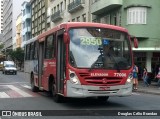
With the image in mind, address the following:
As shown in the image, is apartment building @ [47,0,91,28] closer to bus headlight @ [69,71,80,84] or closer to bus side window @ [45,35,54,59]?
bus side window @ [45,35,54,59]

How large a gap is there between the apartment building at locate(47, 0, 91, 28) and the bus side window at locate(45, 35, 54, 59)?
29449mm

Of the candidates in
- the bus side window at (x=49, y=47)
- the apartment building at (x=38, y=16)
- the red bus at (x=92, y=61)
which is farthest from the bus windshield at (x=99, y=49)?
the apartment building at (x=38, y=16)

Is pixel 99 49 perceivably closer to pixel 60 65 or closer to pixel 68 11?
pixel 60 65

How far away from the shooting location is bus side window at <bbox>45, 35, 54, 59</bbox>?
53.6 ft

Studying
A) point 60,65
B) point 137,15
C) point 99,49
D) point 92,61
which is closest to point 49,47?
point 60,65

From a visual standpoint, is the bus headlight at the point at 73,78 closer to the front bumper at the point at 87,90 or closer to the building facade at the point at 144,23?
the front bumper at the point at 87,90

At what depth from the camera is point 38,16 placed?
8331 centimetres

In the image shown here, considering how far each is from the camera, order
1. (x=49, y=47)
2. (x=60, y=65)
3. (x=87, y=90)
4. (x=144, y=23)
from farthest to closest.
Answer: (x=144, y=23), (x=49, y=47), (x=60, y=65), (x=87, y=90)

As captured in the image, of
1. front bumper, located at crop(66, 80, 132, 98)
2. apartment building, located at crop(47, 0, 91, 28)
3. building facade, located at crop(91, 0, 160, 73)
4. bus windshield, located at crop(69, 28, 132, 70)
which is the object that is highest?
apartment building, located at crop(47, 0, 91, 28)

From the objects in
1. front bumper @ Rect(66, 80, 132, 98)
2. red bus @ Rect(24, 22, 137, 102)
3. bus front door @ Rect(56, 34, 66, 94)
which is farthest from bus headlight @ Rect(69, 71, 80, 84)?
bus front door @ Rect(56, 34, 66, 94)

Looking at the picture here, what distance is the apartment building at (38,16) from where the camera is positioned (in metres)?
76.7

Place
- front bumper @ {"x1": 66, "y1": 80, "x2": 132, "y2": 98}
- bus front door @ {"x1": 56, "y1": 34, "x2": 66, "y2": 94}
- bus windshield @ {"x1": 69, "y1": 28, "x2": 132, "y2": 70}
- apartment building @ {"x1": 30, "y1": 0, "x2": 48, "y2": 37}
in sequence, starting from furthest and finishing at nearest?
apartment building @ {"x1": 30, "y1": 0, "x2": 48, "y2": 37} < bus front door @ {"x1": 56, "y1": 34, "x2": 66, "y2": 94} < bus windshield @ {"x1": 69, "y1": 28, "x2": 132, "y2": 70} < front bumper @ {"x1": 66, "y1": 80, "x2": 132, "y2": 98}

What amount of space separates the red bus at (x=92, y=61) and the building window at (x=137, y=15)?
22.3m

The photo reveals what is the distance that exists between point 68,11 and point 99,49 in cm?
4091
